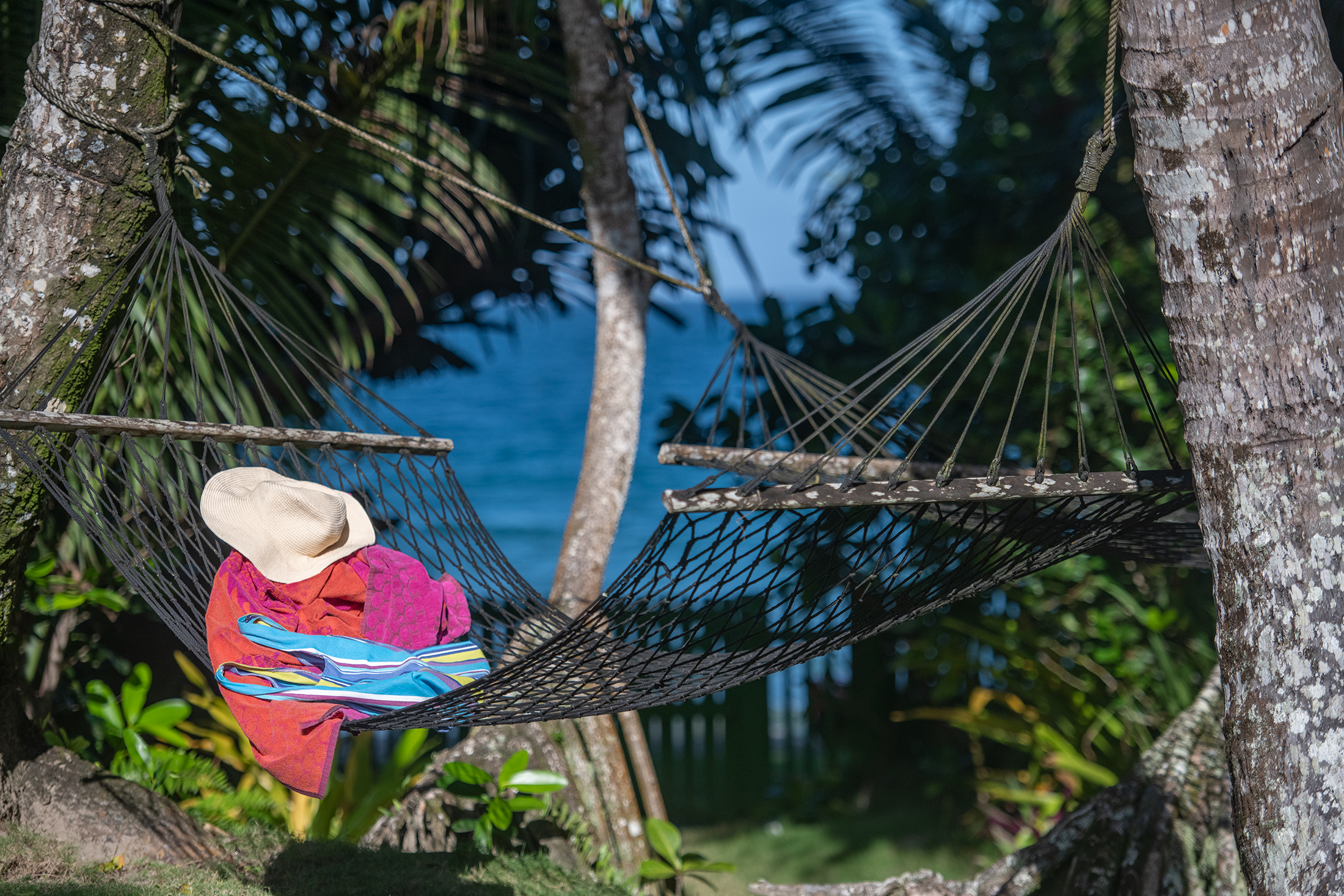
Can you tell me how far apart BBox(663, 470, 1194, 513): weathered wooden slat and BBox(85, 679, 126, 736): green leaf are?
1.88 m

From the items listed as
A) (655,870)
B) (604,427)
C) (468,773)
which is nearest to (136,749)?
(468,773)

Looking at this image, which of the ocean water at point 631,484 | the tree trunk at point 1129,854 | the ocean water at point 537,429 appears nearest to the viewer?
the tree trunk at point 1129,854

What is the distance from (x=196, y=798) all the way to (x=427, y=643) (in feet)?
3.56

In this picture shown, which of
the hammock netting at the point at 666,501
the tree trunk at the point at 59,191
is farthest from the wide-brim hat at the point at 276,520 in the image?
the tree trunk at the point at 59,191

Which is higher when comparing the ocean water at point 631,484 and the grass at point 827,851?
the ocean water at point 631,484

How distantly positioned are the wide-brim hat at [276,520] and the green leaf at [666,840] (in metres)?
1.16

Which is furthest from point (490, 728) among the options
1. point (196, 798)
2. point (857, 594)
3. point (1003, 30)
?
point (1003, 30)

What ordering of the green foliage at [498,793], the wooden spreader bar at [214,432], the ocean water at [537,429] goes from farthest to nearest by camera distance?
1. the ocean water at [537,429]
2. the green foliage at [498,793]
3. the wooden spreader bar at [214,432]

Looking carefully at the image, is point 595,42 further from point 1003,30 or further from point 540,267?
point 1003,30

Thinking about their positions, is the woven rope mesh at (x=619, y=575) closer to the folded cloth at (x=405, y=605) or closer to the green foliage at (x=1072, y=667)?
the folded cloth at (x=405, y=605)

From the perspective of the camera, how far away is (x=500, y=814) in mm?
2320

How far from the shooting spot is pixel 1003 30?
13.3ft

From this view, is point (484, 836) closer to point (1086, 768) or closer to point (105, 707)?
point (105, 707)

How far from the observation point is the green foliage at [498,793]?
234 centimetres
